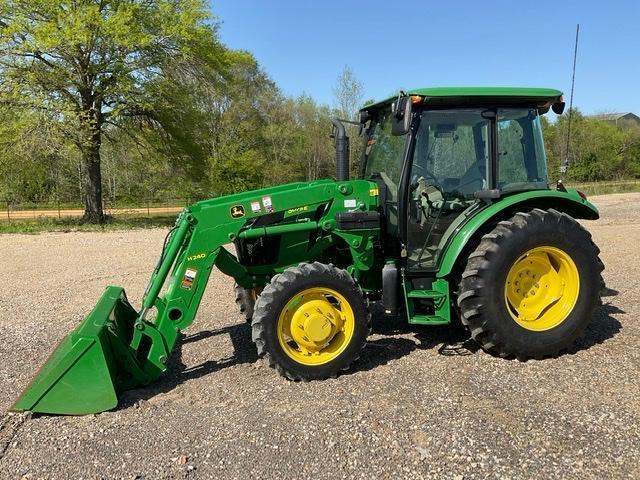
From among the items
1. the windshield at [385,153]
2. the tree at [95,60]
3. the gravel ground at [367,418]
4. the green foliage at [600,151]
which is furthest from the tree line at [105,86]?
Answer: the green foliage at [600,151]

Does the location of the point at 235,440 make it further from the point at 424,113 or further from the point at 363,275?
the point at 424,113

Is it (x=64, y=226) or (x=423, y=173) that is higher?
(x=423, y=173)

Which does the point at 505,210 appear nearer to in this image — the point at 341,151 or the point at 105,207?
the point at 341,151

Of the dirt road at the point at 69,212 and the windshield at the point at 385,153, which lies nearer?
the windshield at the point at 385,153

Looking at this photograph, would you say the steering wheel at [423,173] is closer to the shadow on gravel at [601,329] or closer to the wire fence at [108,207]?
the shadow on gravel at [601,329]

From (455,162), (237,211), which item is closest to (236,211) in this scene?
(237,211)

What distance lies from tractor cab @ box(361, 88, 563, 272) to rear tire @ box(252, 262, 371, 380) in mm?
806

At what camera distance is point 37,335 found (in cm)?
591

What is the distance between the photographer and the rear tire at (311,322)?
4289 mm

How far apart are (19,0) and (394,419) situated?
20.7 meters

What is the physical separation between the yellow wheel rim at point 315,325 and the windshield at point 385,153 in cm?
121

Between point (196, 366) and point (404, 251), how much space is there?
2.14m

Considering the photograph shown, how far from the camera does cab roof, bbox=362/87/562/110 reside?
4.67 m

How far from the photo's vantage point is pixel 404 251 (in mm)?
4949
